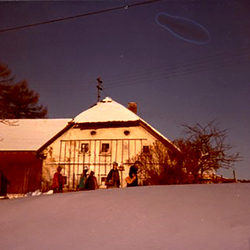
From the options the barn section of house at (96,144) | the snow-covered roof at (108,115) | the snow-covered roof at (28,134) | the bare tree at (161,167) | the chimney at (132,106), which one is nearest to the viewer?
the bare tree at (161,167)

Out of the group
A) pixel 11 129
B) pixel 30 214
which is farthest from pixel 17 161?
pixel 30 214

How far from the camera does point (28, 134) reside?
2408 centimetres

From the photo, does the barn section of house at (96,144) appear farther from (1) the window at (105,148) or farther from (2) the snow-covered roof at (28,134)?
(2) the snow-covered roof at (28,134)

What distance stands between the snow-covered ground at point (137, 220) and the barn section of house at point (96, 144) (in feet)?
38.3

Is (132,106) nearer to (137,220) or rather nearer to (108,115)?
(108,115)

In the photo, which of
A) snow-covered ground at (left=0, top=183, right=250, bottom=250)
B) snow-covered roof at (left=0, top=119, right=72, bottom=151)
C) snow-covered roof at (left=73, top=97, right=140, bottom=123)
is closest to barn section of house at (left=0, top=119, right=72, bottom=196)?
snow-covered roof at (left=0, top=119, right=72, bottom=151)

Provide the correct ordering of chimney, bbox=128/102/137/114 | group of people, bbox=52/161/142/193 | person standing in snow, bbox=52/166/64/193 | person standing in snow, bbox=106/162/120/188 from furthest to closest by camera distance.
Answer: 1. chimney, bbox=128/102/137/114
2. person standing in snow, bbox=52/166/64/193
3. person standing in snow, bbox=106/162/120/188
4. group of people, bbox=52/161/142/193

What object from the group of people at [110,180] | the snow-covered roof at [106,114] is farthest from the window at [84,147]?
the group of people at [110,180]

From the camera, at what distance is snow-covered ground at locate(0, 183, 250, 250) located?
3.63 metres

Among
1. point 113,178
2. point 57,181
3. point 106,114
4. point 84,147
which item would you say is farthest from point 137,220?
point 106,114

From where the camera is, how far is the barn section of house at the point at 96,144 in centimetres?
1817

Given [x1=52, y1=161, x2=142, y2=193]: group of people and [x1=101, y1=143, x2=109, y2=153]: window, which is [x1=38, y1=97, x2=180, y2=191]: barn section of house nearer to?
[x1=101, y1=143, x2=109, y2=153]: window

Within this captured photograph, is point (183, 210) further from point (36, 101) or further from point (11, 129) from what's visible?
point (36, 101)

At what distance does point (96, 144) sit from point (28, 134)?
8074mm
